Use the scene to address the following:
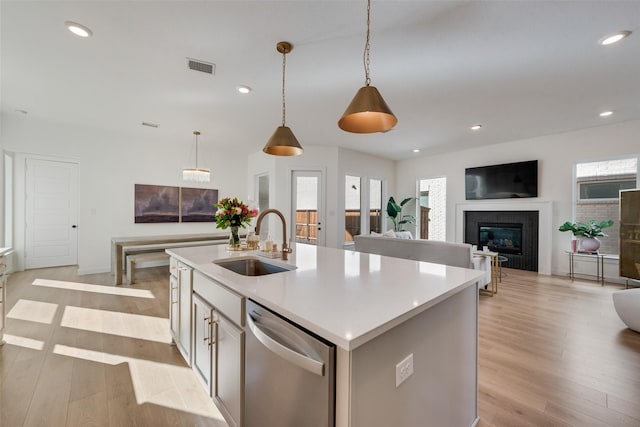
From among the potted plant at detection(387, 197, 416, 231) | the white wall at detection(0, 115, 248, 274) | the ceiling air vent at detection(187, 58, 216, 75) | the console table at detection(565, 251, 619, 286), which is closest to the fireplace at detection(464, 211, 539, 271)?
the console table at detection(565, 251, 619, 286)

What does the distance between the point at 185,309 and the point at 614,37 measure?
164 inches

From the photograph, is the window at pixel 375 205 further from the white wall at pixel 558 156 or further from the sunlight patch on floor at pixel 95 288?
the sunlight patch on floor at pixel 95 288

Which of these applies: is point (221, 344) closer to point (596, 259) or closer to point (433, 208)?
point (596, 259)

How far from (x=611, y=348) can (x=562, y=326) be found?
45 centimetres

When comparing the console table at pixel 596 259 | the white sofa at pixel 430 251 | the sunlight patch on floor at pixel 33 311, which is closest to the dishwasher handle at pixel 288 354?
the white sofa at pixel 430 251

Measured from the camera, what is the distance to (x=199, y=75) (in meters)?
2.92

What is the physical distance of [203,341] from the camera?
1.64 metres

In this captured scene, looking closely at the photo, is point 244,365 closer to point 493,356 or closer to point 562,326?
point 493,356

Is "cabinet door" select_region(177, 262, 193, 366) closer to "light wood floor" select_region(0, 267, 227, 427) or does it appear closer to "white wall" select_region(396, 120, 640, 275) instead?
"light wood floor" select_region(0, 267, 227, 427)

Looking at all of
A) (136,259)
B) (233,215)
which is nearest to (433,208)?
(233,215)

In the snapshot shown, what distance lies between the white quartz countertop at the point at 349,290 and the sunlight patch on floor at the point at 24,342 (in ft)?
5.88

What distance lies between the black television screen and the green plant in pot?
939 mm

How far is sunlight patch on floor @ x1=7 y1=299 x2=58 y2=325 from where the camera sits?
286cm

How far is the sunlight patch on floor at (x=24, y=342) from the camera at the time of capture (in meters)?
2.32
